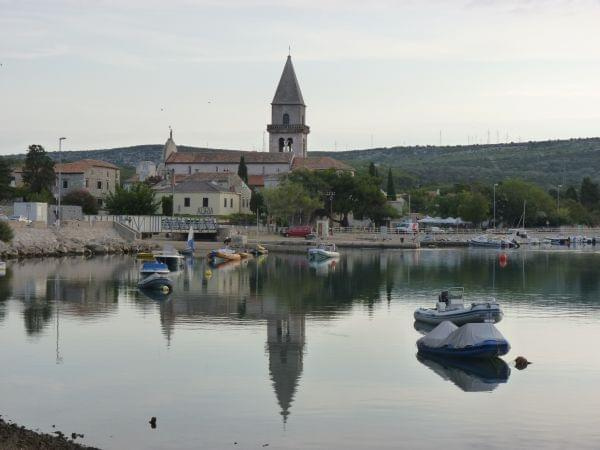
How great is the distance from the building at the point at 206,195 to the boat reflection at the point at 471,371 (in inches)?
3531

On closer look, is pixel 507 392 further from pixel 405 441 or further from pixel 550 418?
pixel 405 441

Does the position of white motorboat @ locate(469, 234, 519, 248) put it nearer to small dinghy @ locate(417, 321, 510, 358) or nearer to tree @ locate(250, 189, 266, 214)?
tree @ locate(250, 189, 266, 214)

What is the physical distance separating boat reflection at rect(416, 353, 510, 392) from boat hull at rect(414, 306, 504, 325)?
5674mm

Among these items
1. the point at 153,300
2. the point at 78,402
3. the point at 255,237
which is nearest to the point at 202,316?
the point at 153,300

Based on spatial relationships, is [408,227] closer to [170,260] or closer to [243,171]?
[243,171]

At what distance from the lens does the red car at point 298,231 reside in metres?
115

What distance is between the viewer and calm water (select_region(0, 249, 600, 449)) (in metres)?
22.9

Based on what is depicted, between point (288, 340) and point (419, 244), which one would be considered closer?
point (288, 340)

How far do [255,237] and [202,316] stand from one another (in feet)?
223

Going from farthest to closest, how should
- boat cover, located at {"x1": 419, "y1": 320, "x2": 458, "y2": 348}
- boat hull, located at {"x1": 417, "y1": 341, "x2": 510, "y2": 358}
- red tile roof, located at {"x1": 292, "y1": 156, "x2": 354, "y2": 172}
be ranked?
red tile roof, located at {"x1": 292, "y1": 156, "x2": 354, "y2": 172} → boat cover, located at {"x1": 419, "y1": 320, "x2": 458, "y2": 348} → boat hull, located at {"x1": 417, "y1": 341, "x2": 510, "y2": 358}

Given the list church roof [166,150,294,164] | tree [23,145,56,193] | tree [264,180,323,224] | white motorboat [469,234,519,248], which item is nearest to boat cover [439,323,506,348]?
tree [264,180,323,224]

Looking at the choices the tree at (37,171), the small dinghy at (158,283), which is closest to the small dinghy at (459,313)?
the small dinghy at (158,283)

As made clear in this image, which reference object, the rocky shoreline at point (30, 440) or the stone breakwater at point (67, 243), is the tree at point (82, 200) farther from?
the rocky shoreline at point (30, 440)

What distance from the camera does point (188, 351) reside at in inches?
1312
